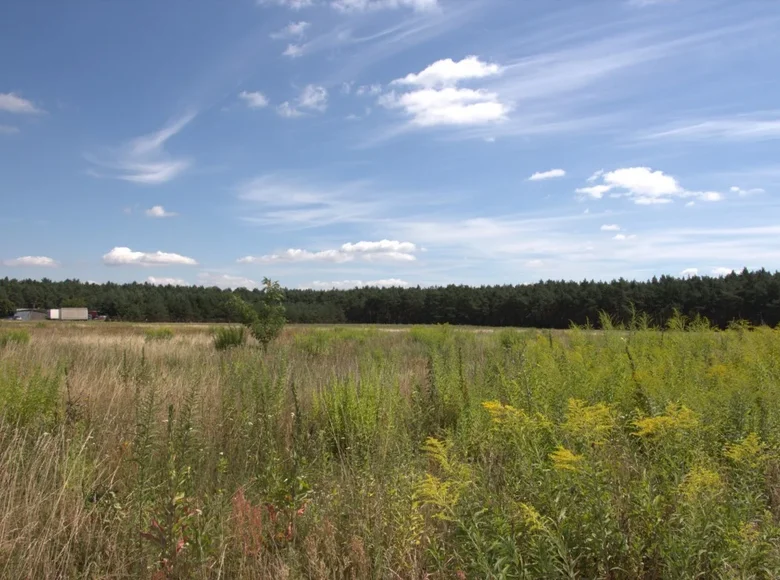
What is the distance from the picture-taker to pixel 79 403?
5598 millimetres

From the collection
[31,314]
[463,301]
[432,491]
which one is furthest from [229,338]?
[31,314]

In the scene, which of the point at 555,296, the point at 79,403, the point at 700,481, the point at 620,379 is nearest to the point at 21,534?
the point at 79,403

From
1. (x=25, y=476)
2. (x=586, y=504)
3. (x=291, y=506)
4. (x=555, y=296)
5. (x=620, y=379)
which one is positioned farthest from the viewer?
(x=555, y=296)

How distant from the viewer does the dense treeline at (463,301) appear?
57562 millimetres

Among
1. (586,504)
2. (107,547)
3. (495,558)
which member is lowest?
(107,547)

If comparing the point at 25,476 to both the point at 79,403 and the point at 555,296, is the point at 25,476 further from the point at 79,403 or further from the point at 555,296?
the point at 555,296

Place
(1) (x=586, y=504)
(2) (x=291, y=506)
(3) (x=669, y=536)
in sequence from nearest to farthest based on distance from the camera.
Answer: (3) (x=669, y=536)
(1) (x=586, y=504)
(2) (x=291, y=506)

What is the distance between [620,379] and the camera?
4.70 m

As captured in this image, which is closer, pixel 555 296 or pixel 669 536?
pixel 669 536

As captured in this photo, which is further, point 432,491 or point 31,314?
point 31,314

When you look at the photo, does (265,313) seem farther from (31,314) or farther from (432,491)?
(31,314)

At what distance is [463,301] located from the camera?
327ft

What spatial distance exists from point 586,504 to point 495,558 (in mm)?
502

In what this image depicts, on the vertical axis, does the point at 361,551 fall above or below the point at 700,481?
below
